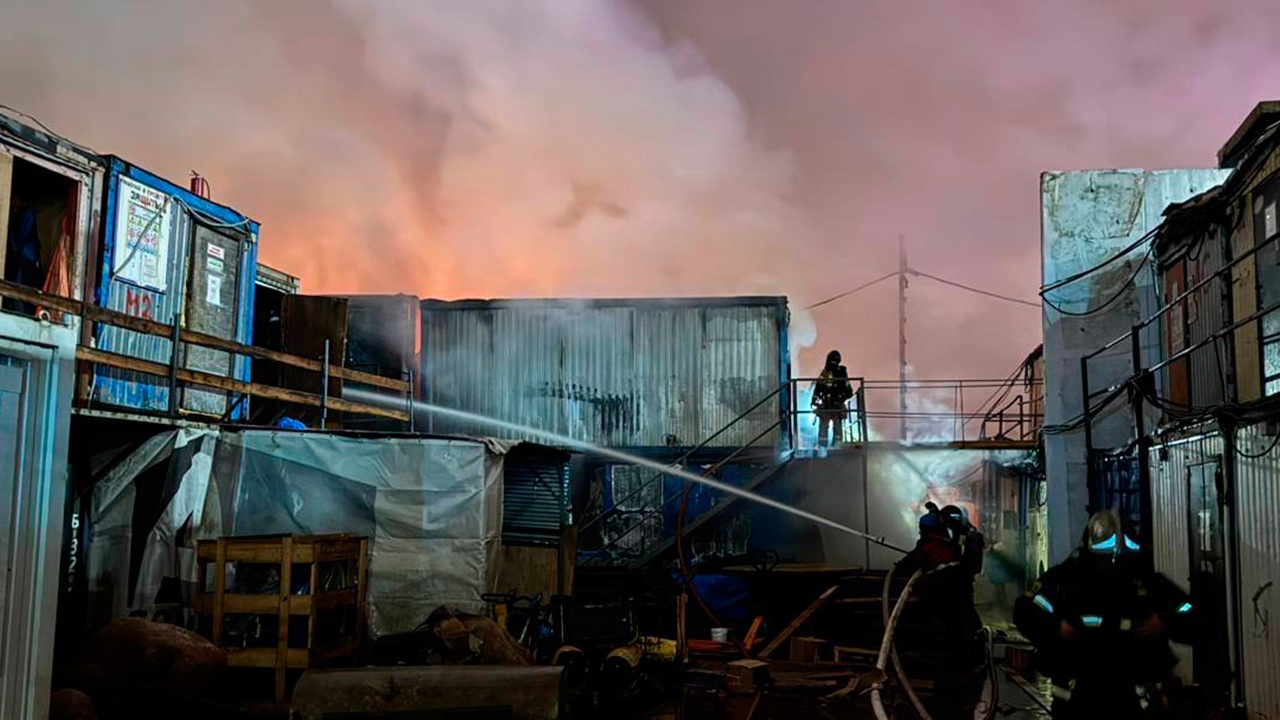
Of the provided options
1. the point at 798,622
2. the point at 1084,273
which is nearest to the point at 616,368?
the point at 798,622

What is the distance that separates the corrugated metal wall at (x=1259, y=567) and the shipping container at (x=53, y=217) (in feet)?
40.8

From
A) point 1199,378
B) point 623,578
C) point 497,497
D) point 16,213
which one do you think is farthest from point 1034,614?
point 16,213

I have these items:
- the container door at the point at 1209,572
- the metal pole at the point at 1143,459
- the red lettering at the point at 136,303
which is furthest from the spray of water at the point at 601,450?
the container door at the point at 1209,572

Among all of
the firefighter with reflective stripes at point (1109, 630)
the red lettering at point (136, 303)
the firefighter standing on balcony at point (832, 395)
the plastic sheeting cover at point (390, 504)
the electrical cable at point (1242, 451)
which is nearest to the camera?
the firefighter with reflective stripes at point (1109, 630)

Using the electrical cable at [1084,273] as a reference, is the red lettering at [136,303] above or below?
below

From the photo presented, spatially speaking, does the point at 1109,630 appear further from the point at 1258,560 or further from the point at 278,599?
the point at 278,599

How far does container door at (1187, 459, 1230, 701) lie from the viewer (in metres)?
9.49

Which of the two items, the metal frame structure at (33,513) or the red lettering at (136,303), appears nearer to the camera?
the metal frame structure at (33,513)

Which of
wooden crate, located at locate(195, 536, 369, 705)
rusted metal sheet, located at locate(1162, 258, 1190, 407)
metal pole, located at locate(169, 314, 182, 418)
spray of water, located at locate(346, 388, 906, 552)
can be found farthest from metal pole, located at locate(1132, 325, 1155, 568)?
metal pole, located at locate(169, 314, 182, 418)

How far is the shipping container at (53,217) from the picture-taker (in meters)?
11.1

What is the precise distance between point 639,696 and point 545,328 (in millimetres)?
12113

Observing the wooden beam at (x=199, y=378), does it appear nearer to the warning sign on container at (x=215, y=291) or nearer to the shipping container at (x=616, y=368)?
the warning sign on container at (x=215, y=291)

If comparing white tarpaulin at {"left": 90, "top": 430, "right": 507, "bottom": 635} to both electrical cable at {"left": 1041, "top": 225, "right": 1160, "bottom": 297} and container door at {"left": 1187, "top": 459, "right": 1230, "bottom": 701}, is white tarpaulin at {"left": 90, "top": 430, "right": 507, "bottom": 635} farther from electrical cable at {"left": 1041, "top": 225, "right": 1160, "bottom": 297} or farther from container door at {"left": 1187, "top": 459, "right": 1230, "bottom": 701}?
electrical cable at {"left": 1041, "top": 225, "right": 1160, "bottom": 297}

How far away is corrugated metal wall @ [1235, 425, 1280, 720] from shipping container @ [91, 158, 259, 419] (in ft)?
36.0
